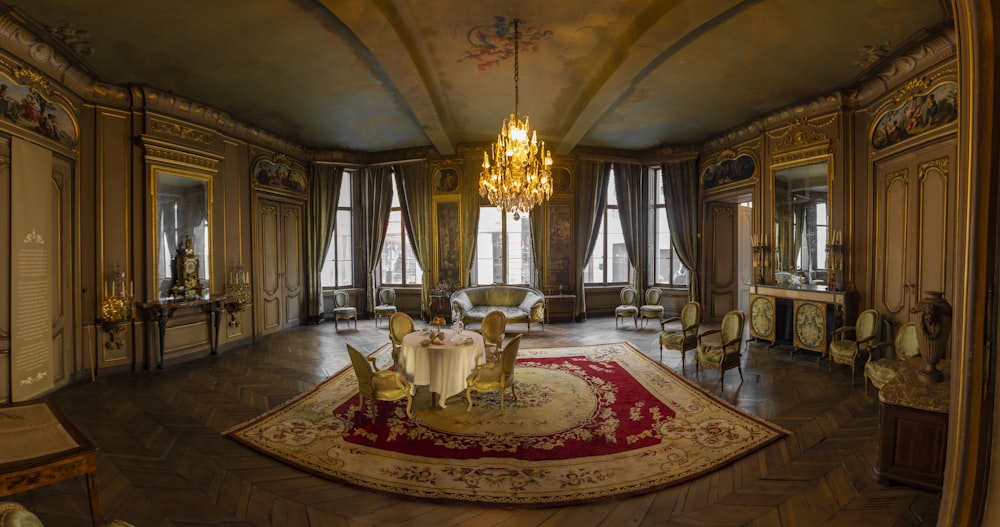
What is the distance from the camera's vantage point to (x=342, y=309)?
891 cm

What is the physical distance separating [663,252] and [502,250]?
3614mm

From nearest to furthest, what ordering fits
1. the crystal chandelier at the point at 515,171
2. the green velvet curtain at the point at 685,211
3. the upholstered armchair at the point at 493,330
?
the crystal chandelier at the point at 515,171 → the upholstered armchair at the point at 493,330 → the green velvet curtain at the point at 685,211

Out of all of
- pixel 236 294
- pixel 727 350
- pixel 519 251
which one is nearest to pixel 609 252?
pixel 519 251

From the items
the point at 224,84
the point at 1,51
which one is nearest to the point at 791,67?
the point at 224,84

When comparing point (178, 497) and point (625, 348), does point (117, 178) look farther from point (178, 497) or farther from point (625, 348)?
point (625, 348)

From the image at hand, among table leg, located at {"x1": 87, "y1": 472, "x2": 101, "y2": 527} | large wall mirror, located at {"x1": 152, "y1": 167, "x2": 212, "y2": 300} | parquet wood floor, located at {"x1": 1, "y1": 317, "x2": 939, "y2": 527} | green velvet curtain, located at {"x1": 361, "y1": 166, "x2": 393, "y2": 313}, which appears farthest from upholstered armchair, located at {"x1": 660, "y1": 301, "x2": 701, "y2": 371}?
large wall mirror, located at {"x1": 152, "y1": 167, "x2": 212, "y2": 300}

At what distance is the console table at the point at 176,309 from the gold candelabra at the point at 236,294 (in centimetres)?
20

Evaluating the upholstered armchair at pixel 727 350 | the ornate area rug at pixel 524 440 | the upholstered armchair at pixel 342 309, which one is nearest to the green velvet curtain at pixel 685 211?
the upholstered armchair at pixel 727 350

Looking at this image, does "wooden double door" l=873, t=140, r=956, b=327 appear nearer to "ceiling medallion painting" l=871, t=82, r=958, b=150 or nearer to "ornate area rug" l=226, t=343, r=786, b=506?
"ceiling medallion painting" l=871, t=82, r=958, b=150

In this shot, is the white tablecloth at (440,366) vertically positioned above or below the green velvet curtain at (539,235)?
below

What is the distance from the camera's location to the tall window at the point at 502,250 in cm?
982

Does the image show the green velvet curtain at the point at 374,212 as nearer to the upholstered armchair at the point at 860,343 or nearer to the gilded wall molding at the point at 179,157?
the gilded wall molding at the point at 179,157

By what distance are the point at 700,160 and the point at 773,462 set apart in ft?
23.8

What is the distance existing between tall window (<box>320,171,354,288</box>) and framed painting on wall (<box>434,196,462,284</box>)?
7.15ft
